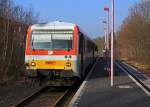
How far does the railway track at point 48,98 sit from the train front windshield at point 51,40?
2137 mm

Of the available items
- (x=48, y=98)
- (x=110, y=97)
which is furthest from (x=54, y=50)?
(x=110, y=97)

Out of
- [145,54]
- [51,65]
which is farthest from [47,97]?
[145,54]

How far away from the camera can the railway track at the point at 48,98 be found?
17.4 m

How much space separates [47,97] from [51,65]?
2481mm

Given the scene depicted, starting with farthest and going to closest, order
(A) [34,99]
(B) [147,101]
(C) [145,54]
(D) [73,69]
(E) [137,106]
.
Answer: (C) [145,54]
(D) [73,69]
(A) [34,99]
(B) [147,101]
(E) [137,106]

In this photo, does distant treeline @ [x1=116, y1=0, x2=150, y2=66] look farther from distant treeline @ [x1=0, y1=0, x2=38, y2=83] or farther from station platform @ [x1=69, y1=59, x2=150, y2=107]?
station platform @ [x1=69, y1=59, x2=150, y2=107]

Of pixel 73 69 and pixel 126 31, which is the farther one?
pixel 126 31

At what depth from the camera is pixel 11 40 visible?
29.5 meters

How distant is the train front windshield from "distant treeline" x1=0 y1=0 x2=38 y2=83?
13.0ft

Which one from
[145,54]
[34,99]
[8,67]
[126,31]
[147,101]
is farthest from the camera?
[126,31]

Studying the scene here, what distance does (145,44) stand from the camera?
169 feet

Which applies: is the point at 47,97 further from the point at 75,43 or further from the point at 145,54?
the point at 145,54

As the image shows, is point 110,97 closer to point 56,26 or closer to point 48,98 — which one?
point 48,98

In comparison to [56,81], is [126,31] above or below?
above
